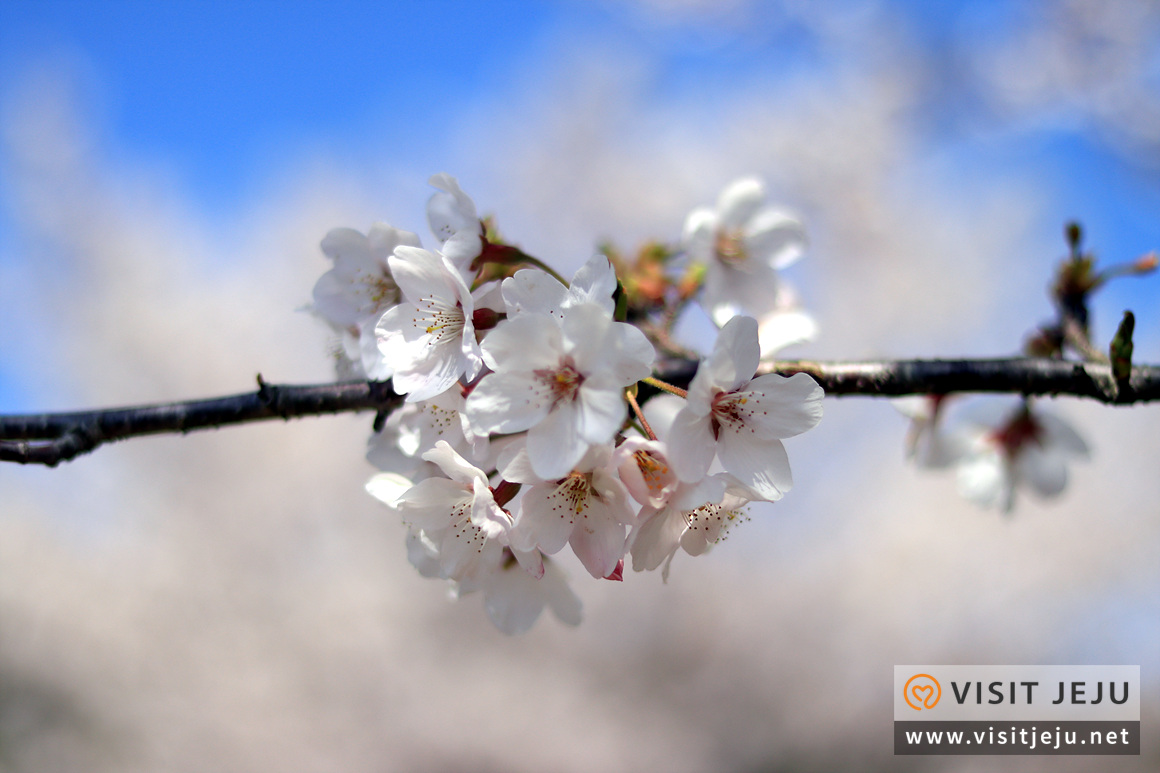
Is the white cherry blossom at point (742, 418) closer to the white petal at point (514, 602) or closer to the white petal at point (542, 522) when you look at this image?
the white petal at point (542, 522)

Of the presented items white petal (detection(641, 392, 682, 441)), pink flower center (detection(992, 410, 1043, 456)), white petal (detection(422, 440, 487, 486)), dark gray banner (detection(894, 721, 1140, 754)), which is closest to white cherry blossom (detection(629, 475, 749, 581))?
white petal (detection(422, 440, 487, 486))

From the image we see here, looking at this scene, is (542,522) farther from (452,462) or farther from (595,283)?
(595,283)

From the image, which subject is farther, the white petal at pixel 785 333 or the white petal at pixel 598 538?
the white petal at pixel 785 333

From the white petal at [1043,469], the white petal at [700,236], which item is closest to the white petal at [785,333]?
the white petal at [700,236]

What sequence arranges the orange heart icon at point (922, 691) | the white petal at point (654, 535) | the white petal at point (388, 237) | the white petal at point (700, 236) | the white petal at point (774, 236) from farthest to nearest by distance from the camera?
the orange heart icon at point (922, 691) → the white petal at point (774, 236) → the white petal at point (700, 236) → the white petal at point (388, 237) → the white petal at point (654, 535)

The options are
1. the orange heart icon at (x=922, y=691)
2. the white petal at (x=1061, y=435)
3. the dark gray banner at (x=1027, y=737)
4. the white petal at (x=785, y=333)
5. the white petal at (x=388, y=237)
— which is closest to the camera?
the white petal at (x=388, y=237)

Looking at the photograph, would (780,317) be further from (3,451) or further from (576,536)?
(3,451)
